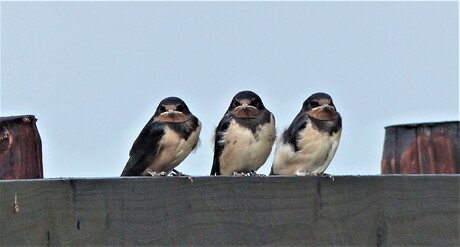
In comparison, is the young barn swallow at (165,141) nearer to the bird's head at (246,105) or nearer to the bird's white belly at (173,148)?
the bird's white belly at (173,148)

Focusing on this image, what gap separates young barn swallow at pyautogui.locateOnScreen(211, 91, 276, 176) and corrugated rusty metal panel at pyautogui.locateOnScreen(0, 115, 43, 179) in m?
2.84

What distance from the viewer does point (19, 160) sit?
396 centimetres

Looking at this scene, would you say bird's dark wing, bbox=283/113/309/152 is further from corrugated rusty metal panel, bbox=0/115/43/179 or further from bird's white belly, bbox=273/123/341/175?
corrugated rusty metal panel, bbox=0/115/43/179

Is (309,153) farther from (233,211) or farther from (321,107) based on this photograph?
(233,211)

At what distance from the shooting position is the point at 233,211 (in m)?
3.28

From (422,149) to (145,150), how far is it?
6.34ft

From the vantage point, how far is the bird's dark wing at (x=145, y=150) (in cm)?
693

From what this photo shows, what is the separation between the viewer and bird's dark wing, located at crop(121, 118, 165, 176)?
22.7 ft

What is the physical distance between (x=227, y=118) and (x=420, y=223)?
3.86m

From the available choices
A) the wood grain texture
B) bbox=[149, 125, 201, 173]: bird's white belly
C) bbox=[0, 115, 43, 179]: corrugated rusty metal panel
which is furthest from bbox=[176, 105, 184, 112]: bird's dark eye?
the wood grain texture

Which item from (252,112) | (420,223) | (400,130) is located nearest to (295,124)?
(252,112)

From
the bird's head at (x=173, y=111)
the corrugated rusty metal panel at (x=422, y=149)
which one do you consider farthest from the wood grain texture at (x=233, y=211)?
the bird's head at (x=173, y=111)

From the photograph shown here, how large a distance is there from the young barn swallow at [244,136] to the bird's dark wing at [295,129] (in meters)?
0.09

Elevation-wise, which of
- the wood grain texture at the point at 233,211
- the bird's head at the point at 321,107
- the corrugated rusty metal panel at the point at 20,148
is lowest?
the wood grain texture at the point at 233,211
